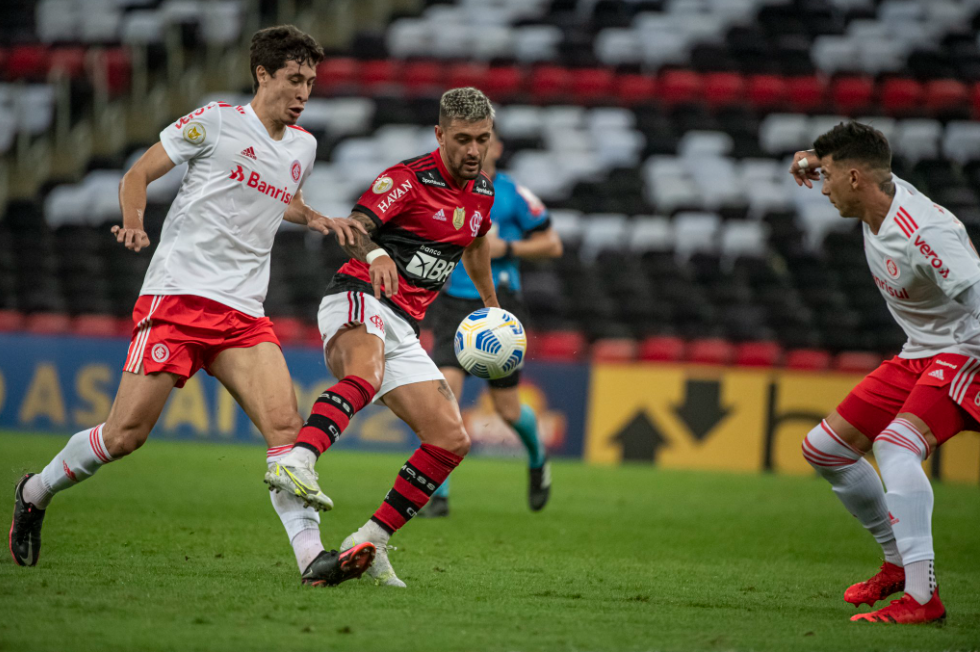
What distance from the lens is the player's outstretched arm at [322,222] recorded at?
4.91 metres

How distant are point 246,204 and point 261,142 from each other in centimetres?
31

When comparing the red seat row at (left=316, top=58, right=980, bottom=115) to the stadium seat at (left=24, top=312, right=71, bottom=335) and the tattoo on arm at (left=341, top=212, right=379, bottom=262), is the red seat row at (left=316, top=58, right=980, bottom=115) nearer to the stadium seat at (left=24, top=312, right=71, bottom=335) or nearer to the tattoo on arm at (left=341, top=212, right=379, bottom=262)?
the stadium seat at (left=24, top=312, right=71, bottom=335)

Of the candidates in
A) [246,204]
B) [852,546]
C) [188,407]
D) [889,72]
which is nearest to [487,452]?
[188,407]

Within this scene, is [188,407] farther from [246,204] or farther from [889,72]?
[889,72]

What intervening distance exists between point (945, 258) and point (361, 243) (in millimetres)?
2557

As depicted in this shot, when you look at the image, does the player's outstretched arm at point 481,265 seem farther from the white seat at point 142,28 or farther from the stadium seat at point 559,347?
the white seat at point 142,28

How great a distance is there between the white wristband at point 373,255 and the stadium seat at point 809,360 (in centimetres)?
820

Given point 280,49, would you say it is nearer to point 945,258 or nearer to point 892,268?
point 892,268

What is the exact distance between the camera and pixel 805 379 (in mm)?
11258

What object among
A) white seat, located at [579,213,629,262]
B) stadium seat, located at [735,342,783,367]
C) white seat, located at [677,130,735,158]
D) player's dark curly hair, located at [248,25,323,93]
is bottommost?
stadium seat, located at [735,342,783,367]

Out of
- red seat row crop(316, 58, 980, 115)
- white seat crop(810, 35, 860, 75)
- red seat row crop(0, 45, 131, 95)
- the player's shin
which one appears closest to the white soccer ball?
the player's shin

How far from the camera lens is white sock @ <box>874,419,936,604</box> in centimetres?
457

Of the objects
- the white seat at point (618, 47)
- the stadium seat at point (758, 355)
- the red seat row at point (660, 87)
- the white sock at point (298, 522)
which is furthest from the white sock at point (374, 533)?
the white seat at point (618, 47)

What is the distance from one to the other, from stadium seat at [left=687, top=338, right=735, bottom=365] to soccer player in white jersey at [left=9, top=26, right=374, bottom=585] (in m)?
8.04
